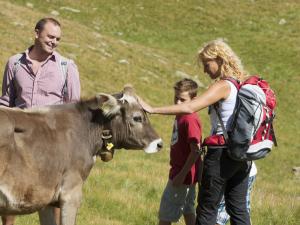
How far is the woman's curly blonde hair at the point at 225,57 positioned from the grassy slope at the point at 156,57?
11.2 feet

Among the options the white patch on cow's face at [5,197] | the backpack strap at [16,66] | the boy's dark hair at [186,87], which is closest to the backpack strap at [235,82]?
the boy's dark hair at [186,87]

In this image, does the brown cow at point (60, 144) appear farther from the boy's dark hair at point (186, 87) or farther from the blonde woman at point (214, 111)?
the boy's dark hair at point (186, 87)

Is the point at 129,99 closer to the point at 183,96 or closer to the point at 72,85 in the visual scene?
the point at 72,85

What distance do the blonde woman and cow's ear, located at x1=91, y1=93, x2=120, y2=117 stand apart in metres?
0.35

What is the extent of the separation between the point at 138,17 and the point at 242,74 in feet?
110

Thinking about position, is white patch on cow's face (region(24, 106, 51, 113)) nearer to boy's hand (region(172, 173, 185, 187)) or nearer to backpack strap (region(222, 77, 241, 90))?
backpack strap (region(222, 77, 241, 90))

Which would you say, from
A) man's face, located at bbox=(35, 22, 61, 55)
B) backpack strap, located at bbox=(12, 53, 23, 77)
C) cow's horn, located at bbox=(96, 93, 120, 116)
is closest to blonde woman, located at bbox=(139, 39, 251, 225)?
cow's horn, located at bbox=(96, 93, 120, 116)

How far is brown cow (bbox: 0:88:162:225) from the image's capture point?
6.25 m

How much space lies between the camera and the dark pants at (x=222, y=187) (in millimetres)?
7480

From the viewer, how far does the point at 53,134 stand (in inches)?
267

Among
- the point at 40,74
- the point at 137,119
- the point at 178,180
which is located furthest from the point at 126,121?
the point at 178,180

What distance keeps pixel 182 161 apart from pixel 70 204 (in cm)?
239

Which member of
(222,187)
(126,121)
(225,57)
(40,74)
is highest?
(225,57)

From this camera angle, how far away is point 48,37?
763cm
